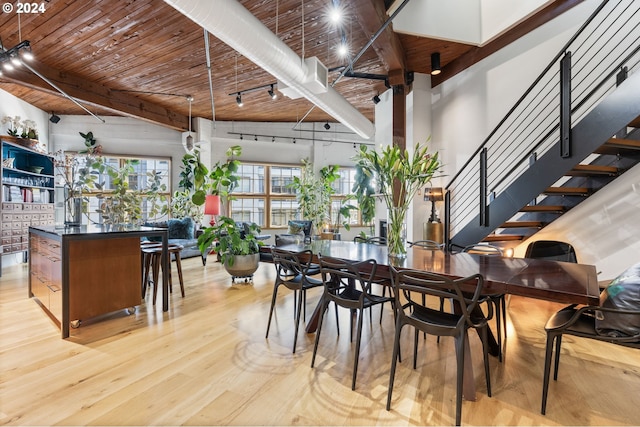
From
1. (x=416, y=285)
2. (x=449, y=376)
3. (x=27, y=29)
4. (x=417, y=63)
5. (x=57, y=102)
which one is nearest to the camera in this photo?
(x=416, y=285)

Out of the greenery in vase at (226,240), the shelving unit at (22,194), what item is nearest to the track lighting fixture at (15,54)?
the shelving unit at (22,194)

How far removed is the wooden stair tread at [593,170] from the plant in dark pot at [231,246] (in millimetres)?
3840

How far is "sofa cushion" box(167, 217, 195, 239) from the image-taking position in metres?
6.78

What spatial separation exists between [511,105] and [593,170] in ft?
5.61

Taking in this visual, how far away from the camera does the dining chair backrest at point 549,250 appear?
378cm

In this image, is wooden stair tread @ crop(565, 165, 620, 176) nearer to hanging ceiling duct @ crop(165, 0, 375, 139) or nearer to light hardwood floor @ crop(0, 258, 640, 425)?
light hardwood floor @ crop(0, 258, 640, 425)

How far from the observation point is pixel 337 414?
1803 mm

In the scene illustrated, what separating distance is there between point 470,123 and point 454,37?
4.29 feet

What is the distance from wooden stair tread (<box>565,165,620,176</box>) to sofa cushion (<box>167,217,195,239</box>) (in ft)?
21.3

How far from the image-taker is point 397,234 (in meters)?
2.49

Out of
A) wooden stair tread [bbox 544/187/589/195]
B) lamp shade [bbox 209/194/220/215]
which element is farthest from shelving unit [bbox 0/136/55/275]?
wooden stair tread [bbox 544/187/589/195]

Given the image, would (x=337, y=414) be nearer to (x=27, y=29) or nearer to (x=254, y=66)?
(x=254, y=66)

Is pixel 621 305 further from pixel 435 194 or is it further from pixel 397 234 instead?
pixel 435 194

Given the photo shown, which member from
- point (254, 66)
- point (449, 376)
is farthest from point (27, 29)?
point (449, 376)
